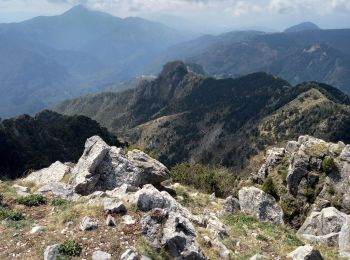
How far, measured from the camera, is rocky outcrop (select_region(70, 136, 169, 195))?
4524cm

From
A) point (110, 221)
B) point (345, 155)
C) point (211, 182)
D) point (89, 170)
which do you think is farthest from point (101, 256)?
point (211, 182)

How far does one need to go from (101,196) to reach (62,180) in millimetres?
16074

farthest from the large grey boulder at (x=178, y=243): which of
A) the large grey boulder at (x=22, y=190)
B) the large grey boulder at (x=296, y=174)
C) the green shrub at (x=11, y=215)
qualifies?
the large grey boulder at (x=296, y=174)

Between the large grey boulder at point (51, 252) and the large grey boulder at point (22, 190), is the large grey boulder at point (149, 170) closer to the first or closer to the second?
the large grey boulder at point (22, 190)

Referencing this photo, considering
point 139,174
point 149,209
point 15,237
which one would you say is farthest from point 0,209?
point 139,174

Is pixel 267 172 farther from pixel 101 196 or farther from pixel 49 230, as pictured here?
pixel 49 230

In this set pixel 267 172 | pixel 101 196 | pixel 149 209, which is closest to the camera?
pixel 149 209

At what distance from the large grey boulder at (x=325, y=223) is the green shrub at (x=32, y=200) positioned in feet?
92.2

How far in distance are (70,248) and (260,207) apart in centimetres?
2754

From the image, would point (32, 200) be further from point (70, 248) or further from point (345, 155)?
point (345, 155)

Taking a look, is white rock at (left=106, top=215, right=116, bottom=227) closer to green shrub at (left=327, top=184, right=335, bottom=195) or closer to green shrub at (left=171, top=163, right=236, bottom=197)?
green shrub at (left=171, top=163, right=236, bottom=197)

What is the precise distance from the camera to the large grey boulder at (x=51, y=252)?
2572 centimetres

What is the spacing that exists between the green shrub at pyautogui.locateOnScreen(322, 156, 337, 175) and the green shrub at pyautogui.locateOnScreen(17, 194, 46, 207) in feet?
162

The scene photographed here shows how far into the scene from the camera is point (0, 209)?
3409 centimetres
